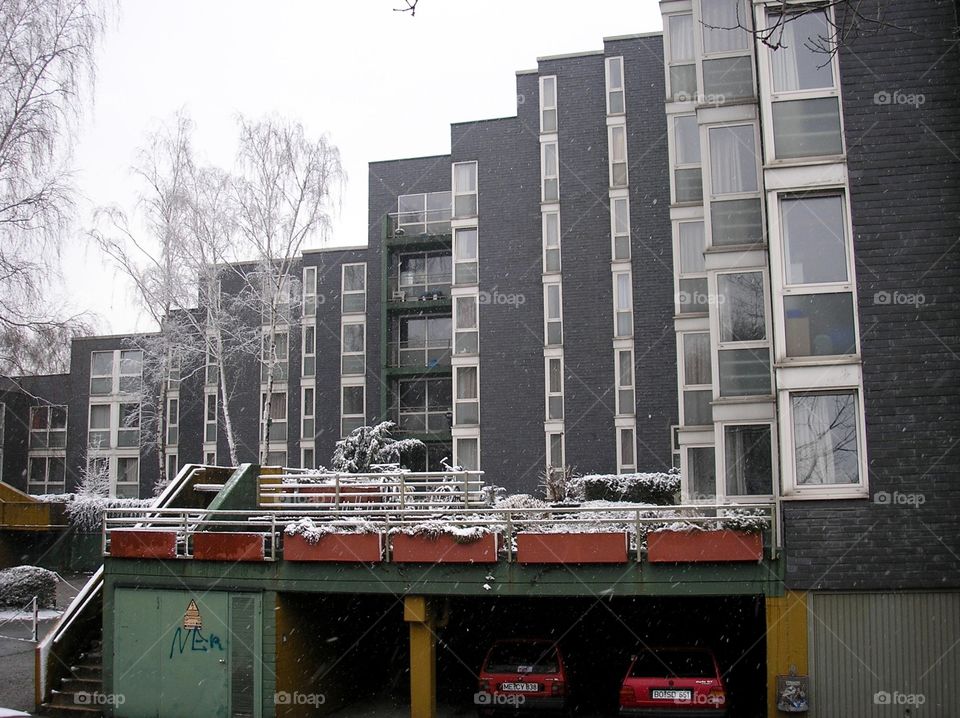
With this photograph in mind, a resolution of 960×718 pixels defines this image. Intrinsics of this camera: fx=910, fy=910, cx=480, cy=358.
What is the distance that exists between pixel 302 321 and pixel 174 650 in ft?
72.2

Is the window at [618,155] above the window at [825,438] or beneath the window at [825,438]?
above

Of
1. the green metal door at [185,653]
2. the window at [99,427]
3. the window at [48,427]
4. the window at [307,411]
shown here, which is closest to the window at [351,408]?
→ the window at [307,411]

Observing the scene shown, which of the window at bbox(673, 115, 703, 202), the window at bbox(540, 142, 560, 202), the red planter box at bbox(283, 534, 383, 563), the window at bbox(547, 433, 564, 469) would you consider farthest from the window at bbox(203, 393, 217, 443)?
the red planter box at bbox(283, 534, 383, 563)

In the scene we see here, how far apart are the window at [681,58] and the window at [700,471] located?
350 inches

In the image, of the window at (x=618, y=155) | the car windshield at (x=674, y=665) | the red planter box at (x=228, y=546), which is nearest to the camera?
the car windshield at (x=674, y=665)

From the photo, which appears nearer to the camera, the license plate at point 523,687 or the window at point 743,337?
the license plate at point 523,687

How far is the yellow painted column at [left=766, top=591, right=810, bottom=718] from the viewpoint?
11961 mm

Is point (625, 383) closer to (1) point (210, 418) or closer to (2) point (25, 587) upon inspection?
(2) point (25, 587)

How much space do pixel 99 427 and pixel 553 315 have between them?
23727 millimetres

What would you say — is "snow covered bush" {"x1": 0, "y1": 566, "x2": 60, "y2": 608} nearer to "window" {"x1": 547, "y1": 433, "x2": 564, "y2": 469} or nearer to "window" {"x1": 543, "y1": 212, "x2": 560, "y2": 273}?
"window" {"x1": 547, "y1": 433, "x2": 564, "y2": 469}

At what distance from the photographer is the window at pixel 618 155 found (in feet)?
94.7

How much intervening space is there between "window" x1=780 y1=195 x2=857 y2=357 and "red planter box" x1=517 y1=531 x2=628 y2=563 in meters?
3.57

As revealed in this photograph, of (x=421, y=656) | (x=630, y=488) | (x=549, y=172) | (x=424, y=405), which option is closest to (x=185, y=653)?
(x=421, y=656)

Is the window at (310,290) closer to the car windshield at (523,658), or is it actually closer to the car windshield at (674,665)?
the car windshield at (523,658)
